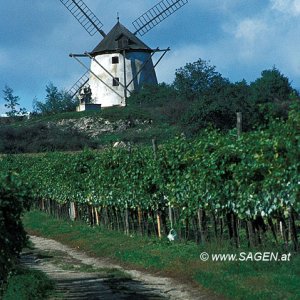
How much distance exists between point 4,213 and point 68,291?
2057 mm

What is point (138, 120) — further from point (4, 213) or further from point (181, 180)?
point (4, 213)

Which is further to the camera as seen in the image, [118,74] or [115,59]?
[115,59]

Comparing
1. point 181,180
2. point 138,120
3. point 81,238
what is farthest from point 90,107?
point 181,180

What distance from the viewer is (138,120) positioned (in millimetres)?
75875

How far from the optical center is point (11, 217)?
50.6 ft

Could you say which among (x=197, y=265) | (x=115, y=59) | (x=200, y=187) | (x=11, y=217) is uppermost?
(x=115, y=59)

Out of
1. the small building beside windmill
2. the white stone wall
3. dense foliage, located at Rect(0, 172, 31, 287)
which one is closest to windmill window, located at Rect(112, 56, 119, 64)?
the small building beside windmill

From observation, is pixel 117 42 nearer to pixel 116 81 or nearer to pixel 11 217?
pixel 116 81

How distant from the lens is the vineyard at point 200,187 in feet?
53.8

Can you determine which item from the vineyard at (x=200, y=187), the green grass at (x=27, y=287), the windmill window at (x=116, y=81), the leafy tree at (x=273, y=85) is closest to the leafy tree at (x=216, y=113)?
the leafy tree at (x=273, y=85)

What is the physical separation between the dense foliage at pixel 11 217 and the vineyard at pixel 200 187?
492 mm

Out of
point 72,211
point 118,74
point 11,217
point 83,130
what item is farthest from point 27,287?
point 118,74

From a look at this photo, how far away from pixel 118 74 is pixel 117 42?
290 centimetres

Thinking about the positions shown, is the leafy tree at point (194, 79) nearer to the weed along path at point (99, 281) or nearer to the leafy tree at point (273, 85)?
the leafy tree at point (273, 85)
